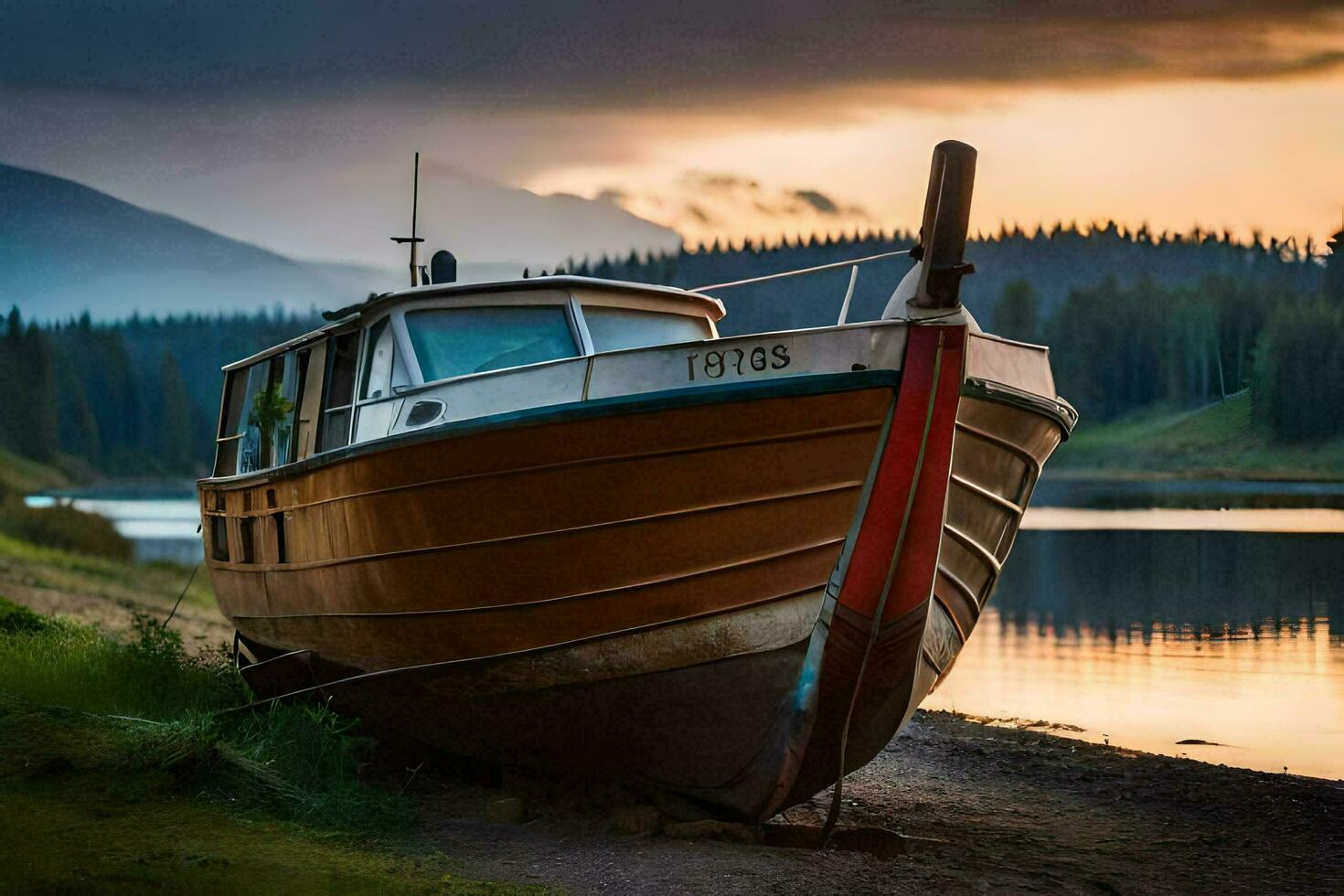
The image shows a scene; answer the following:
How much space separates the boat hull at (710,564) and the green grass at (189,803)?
3.18 feet

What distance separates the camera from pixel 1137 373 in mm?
104125

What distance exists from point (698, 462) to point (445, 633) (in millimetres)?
2168

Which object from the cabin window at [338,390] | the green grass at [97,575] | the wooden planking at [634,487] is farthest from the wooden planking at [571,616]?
the green grass at [97,575]

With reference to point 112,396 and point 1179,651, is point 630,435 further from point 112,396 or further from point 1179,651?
point 112,396

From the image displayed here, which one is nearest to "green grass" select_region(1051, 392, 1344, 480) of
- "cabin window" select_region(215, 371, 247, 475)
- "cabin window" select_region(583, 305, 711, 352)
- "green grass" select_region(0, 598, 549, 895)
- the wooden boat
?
"cabin window" select_region(215, 371, 247, 475)

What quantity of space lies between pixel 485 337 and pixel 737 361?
2574mm

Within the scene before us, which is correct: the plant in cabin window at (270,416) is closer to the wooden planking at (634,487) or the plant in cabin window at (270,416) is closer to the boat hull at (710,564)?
the boat hull at (710,564)

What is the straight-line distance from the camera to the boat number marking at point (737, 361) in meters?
7.70

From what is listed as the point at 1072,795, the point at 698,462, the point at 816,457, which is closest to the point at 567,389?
the point at 698,462

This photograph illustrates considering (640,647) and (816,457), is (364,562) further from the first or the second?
(816,457)

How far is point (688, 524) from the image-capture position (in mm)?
7984

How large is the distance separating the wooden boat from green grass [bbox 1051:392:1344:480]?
50.4m

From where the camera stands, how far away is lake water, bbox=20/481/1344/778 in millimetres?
15969

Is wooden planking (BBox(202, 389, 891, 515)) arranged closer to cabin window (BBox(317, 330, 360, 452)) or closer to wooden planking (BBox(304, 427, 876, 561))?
wooden planking (BBox(304, 427, 876, 561))
